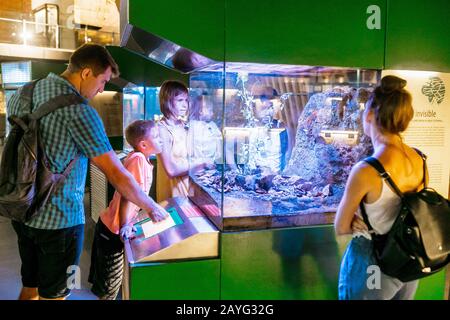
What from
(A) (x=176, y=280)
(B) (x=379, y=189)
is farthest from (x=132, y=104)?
(B) (x=379, y=189)

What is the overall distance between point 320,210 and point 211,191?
676 mm

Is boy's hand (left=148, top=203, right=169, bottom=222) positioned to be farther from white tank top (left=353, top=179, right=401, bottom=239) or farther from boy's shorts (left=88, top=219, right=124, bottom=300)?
white tank top (left=353, top=179, right=401, bottom=239)

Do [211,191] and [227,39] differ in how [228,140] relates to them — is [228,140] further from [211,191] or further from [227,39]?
[227,39]

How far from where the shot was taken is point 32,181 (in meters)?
1.72

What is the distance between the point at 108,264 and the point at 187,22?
1.48 m

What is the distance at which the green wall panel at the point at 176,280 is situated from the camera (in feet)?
6.15

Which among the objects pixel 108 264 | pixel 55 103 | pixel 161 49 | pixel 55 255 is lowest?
pixel 108 264

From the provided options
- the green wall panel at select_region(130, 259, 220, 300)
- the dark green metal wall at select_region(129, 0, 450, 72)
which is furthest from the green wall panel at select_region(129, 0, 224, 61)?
the green wall panel at select_region(130, 259, 220, 300)

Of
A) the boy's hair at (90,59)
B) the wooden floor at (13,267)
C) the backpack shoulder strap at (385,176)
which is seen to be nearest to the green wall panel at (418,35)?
the backpack shoulder strap at (385,176)

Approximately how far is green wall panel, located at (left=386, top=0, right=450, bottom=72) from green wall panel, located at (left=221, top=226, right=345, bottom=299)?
118 centimetres

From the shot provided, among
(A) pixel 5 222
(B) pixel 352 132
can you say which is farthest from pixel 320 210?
(A) pixel 5 222

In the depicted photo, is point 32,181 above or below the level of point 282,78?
below

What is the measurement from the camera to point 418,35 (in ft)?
7.70

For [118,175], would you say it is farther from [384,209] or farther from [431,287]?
[431,287]
